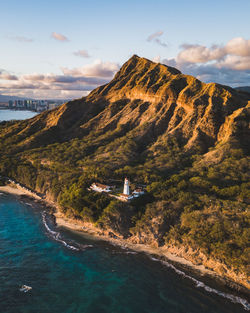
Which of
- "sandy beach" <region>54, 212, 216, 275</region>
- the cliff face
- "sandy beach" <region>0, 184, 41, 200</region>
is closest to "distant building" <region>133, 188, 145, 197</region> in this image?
"sandy beach" <region>54, 212, 216, 275</region>

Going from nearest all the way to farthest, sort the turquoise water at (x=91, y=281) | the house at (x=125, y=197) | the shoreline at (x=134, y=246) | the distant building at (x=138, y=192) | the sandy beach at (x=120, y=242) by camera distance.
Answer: the turquoise water at (x=91, y=281) → the shoreline at (x=134, y=246) → the sandy beach at (x=120, y=242) → the house at (x=125, y=197) → the distant building at (x=138, y=192)

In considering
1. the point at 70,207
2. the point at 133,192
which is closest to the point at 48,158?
the point at 70,207

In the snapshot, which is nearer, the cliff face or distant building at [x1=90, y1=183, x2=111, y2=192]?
distant building at [x1=90, y1=183, x2=111, y2=192]

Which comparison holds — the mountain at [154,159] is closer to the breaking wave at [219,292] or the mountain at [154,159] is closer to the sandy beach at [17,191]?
the sandy beach at [17,191]

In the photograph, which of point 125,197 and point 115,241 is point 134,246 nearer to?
point 115,241

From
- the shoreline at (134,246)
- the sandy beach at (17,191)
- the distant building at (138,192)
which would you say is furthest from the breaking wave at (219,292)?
the sandy beach at (17,191)

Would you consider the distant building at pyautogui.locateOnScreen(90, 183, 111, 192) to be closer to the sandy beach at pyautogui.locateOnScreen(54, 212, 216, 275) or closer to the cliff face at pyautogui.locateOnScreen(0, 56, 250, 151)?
the sandy beach at pyautogui.locateOnScreen(54, 212, 216, 275)
